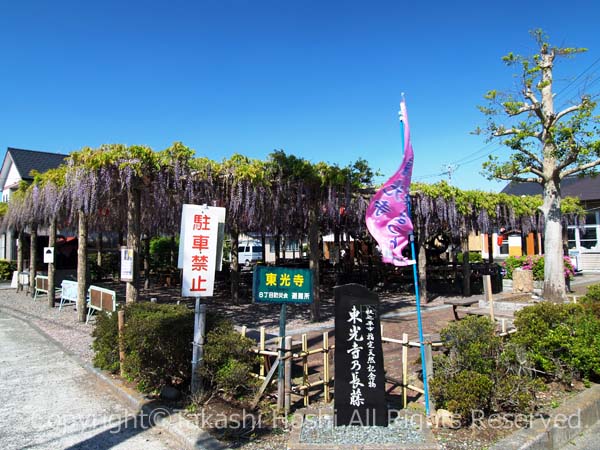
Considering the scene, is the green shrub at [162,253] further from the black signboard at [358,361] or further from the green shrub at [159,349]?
the black signboard at [358,361]

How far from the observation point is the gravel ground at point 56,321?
279 inches

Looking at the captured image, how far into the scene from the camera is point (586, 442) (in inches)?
146

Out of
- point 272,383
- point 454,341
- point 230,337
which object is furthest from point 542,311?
point 230,337

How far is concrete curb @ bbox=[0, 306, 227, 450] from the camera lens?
3.43m

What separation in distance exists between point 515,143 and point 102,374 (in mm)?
8012

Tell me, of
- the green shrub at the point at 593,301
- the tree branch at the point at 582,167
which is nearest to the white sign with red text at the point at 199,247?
the green shrub at the point at 593,301

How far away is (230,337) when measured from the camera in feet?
14.1

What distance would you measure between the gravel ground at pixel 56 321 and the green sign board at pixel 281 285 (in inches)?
143

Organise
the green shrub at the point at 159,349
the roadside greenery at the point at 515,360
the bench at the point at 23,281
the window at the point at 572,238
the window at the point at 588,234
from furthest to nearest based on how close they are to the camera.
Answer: the window at the point at 572,238
the window at the point at 588,234
the bench at the point at 23,281
the green shrub at the point at 159,349
the roadside greenery at the point at 515,360

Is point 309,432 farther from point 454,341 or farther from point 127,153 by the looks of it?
point 127,153

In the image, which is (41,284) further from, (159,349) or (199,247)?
(199,247)

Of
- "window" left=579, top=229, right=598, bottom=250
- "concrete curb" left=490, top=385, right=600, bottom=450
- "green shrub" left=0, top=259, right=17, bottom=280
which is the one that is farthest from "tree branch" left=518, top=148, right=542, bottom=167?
"green shrub" left=0, top=259, right=17, bottom=280

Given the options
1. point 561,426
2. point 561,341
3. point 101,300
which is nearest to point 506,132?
point 561,341

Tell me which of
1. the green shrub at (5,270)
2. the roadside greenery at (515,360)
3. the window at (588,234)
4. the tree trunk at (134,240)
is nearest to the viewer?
the roadside greenery at (515,360)
